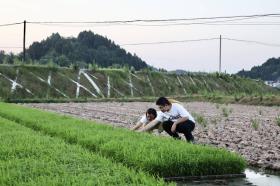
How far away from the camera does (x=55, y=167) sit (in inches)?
224

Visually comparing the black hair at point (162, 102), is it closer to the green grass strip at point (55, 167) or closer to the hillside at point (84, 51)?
the green grass strip at point (55, 167)

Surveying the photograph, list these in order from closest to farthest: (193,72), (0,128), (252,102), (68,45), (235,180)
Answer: (235,180)
(0,128)
(252,102)
(193,72)
(68,45)

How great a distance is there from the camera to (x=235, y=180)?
650cm

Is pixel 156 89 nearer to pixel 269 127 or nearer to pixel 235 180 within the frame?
pixel 269 127

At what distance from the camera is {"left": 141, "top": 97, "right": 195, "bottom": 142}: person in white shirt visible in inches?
334

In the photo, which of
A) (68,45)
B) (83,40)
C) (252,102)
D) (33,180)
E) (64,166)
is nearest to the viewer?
(33,180)

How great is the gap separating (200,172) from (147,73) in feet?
121

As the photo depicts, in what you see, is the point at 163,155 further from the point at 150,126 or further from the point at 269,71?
the point at 269,71

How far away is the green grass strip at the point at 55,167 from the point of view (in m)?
4.98

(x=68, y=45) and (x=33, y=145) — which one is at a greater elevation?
(x=68, y=45)

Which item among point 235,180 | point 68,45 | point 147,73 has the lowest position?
point 235,180

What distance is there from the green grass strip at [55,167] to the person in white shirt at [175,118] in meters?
1.90

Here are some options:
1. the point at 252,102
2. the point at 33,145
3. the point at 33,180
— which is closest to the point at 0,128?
the point at 33,145

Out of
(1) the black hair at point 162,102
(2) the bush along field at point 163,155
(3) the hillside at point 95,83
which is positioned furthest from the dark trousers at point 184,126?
(3) the hillside at point 95,83
